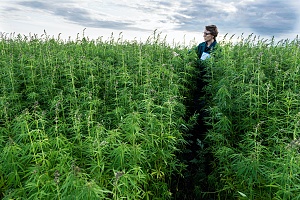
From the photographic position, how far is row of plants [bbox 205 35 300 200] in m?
3.44

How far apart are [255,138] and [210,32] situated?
5647 mm

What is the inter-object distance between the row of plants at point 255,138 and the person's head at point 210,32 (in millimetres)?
2420

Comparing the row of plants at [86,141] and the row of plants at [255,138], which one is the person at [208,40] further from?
the row of plants at [255,138]

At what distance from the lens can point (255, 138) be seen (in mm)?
4430

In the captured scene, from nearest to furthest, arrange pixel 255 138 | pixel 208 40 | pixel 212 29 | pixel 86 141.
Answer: pixel 86 141 → pixel 255 138 → pixel 212 29 → pixel 208 40

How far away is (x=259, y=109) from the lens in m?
5.19

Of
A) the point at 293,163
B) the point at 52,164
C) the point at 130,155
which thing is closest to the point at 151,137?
the point at 130,155

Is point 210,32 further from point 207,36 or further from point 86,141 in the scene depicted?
point 86,141

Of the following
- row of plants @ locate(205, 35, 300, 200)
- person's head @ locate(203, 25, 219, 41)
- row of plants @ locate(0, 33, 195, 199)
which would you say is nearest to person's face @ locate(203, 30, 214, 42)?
person's head @ locate(203, 25, 219, 41)

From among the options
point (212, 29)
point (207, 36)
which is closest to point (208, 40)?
point (207, 36)

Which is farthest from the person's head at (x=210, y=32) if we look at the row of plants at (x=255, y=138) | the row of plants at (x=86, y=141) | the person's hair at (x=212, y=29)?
the row of plants at (x=255, y=138)

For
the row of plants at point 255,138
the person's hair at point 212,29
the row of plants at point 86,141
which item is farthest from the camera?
the person's hair at point 212,29

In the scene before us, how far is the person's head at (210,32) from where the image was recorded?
9.34m

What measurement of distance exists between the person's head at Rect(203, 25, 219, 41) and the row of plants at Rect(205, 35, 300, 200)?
95.3 inches
